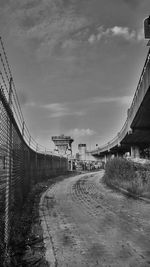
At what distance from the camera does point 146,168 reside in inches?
752

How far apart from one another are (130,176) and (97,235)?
13.6 m

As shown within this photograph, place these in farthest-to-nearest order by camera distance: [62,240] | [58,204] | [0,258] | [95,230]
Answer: [58,204] < [95,230] < [62,240] < [0,258]

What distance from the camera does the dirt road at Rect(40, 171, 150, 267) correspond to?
5.91 m

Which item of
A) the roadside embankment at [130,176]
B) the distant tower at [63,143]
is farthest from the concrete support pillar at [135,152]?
the distant tower at [63,143]

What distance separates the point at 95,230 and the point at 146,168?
1135 cm

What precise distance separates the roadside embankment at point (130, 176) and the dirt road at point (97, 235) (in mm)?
4360

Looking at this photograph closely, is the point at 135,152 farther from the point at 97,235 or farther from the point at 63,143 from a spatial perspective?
the point at 97,235

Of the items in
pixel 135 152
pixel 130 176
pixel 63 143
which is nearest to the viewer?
pixel 130 176

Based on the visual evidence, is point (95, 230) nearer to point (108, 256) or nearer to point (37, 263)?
point (108, 256)

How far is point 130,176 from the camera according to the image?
21.0 metres

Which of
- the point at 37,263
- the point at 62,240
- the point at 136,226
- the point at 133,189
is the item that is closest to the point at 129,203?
the point at 133,189

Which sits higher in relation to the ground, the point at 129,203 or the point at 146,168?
the point at 146,168

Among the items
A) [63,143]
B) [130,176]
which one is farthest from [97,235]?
[63,143]

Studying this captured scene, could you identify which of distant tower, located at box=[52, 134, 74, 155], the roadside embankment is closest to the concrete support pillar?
the roadside embankment
